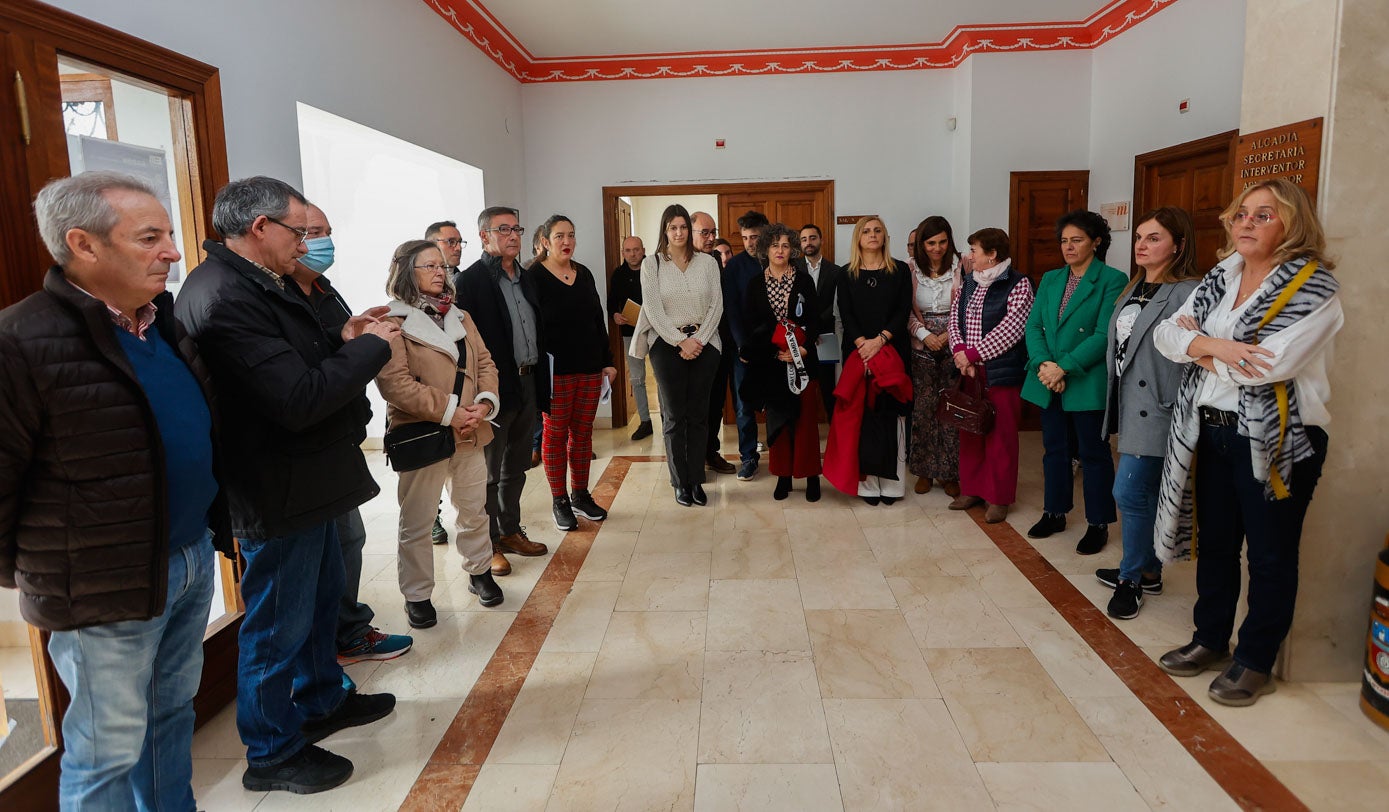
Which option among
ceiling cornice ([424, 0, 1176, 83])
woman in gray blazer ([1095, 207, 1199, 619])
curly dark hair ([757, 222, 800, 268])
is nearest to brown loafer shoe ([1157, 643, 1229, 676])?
woman in gray blazer ([1095, 207, 1199, 619])

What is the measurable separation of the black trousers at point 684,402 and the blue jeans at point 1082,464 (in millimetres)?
1781

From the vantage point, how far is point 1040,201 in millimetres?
6445

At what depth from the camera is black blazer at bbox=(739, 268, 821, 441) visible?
4477 mm

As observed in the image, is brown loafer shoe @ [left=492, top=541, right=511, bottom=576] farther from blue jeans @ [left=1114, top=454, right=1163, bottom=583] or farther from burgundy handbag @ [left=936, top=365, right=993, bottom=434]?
blue jeans @ [left=1114, top=454, right=1163, bottom=583]

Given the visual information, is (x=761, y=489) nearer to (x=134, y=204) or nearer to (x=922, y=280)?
(x=922, y=280)

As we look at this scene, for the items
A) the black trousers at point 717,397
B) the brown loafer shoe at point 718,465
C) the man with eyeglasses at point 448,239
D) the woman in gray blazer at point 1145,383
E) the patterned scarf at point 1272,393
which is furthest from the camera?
the brown loafer shoe at point 718,465

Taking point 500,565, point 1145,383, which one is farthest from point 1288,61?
point 500,565

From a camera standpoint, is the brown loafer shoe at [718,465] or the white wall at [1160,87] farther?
the brown loafer shoe at [718,465]

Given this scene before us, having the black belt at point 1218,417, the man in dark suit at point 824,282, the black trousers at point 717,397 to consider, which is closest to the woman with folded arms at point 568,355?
the black trousers at point 717,397

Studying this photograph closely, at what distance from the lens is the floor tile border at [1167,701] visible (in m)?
2.08

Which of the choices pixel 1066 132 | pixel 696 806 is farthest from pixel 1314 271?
pixel 1066 132

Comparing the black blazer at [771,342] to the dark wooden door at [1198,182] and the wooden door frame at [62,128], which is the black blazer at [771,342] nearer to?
the dark wooden door at [1198,182]

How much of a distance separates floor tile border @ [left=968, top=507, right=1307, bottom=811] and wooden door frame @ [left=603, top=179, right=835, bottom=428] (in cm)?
402

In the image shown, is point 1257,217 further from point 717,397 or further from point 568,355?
point 717,397
